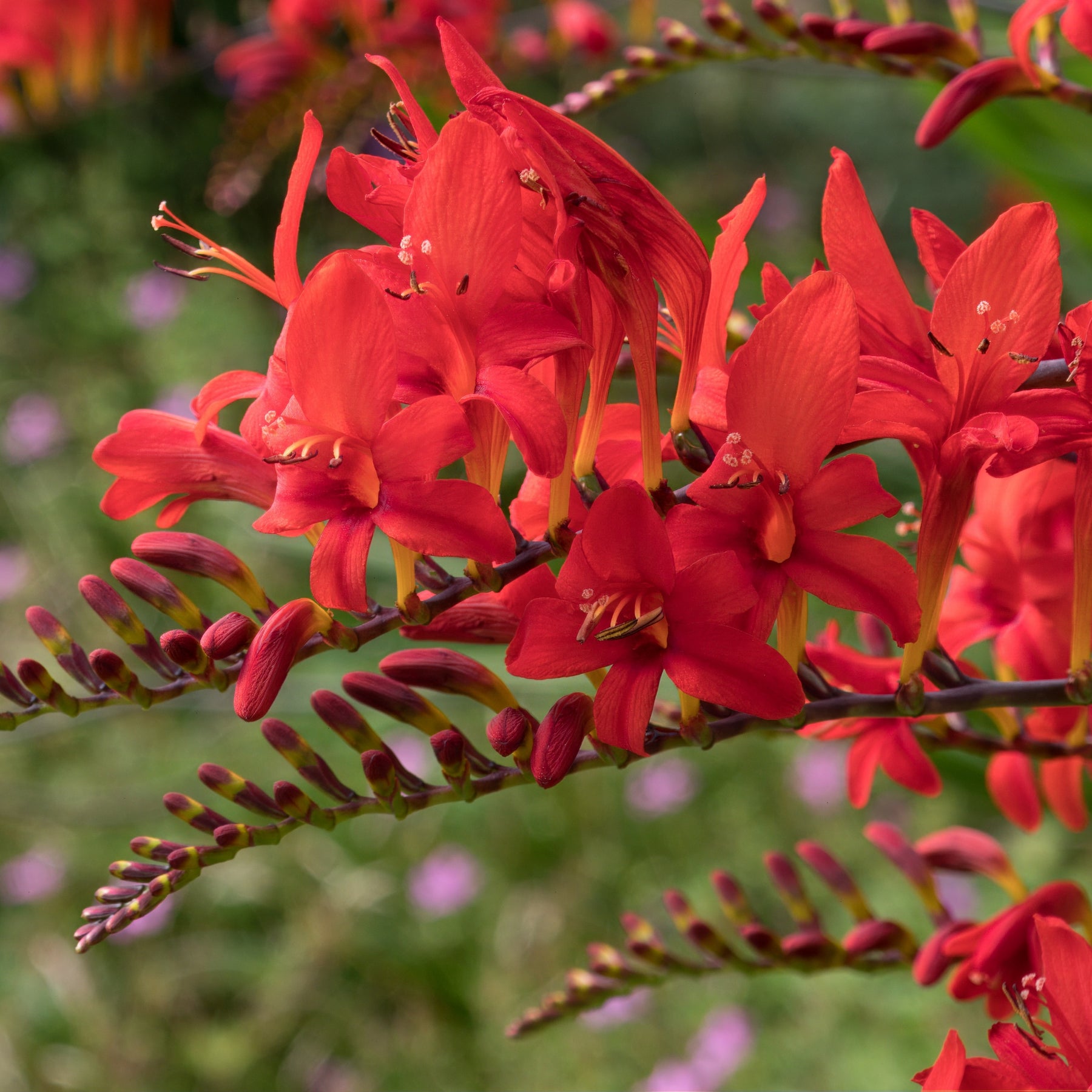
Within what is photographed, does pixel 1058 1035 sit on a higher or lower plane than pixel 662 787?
higher

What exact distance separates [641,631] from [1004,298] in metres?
0.13

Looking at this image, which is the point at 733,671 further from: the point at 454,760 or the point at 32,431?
the point at 32,431

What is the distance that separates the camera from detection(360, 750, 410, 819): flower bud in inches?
12.6

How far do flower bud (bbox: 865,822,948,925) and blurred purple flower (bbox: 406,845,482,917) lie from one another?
123cm

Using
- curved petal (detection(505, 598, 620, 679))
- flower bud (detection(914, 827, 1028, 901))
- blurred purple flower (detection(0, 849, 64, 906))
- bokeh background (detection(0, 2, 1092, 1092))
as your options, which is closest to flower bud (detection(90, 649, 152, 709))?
curved petal (detection(505, 598, 620, 679))

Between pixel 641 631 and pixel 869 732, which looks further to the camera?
pixel 869 732

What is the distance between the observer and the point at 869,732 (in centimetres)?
38

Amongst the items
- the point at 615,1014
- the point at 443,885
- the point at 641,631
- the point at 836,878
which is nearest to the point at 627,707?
the point at 641,631

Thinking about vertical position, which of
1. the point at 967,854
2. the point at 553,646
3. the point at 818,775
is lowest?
the point at 818,775

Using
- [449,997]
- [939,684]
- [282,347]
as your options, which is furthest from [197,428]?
[449,997]

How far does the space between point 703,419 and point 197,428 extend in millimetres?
150

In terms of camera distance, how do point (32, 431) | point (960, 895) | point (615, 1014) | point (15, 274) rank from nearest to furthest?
point (615, 1014) < point (960, 895) < point (32, 431) < point (15, 274)

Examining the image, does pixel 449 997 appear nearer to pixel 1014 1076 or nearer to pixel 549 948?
pixel 549 948

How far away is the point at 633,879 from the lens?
5.57 ft
